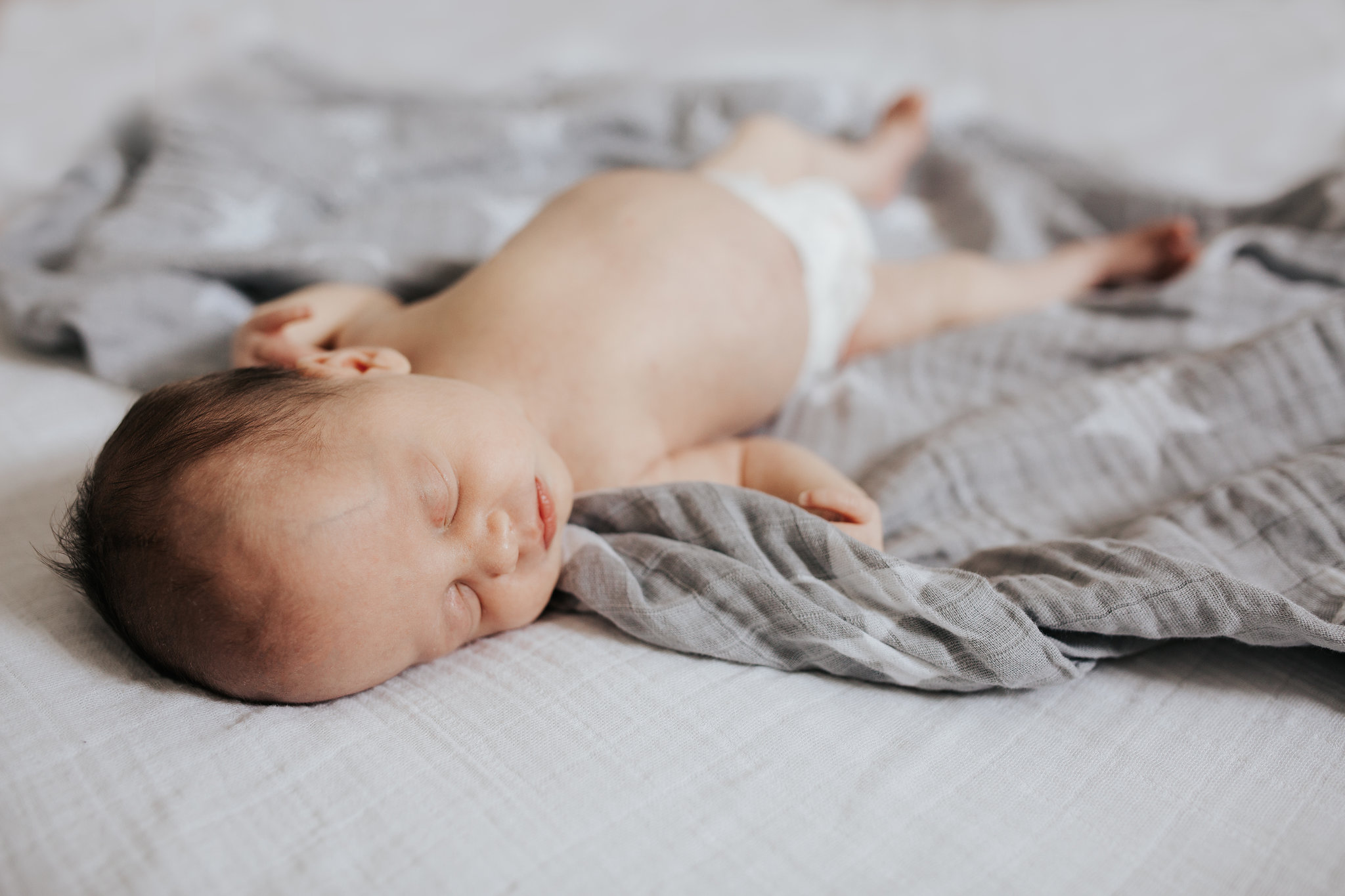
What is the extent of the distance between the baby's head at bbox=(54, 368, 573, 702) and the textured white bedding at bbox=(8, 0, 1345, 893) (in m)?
0.03

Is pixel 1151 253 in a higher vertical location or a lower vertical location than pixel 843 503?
higher

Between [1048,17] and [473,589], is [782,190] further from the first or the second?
[1048,17]

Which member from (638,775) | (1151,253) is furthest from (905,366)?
(638,775)

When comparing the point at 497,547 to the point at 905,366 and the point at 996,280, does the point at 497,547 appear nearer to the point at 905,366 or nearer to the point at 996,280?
the point at 905,366

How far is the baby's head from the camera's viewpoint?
2.05 feet

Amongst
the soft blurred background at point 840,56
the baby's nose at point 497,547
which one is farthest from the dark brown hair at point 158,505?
the soft blurred background at point 840,56

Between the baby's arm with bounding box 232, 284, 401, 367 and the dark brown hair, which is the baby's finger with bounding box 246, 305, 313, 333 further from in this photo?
the dark brown hair

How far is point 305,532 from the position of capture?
2.07 ft

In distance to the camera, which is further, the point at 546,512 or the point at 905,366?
the point at 905,366

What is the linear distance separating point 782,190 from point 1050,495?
0.60 meters

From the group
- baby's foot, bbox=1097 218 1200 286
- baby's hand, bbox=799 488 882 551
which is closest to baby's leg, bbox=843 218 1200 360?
baby's foot, bbox=1097 218 1200 286

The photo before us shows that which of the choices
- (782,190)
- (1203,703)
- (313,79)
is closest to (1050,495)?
(1203,703)

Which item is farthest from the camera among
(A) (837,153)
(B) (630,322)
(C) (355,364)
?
(A) (837,153)

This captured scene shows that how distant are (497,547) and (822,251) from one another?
661mm
